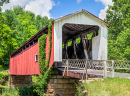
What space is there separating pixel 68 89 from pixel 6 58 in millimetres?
27784

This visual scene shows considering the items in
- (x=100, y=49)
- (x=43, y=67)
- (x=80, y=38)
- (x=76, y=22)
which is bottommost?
(x=43, y=67)

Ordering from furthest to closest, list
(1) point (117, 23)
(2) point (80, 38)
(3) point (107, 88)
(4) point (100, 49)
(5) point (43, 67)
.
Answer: (1) point (117, 23) → (2) point (80, 38) → (5) point (43, 67) → (4) point (100, 49) → (3) point (107, 88)

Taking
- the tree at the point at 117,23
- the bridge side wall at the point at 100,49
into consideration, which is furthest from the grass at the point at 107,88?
the tree at the point at 117,23

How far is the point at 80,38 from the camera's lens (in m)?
19.0

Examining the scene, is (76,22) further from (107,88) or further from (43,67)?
(107,88)

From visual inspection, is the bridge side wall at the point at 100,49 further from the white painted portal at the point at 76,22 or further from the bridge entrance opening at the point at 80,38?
the bridge entrance opening at the point at 80,38

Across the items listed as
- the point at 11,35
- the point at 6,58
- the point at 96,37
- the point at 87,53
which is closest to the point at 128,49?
the point at 87,53

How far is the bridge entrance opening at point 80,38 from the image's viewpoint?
15809 mm

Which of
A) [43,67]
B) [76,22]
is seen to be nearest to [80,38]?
[76,22]

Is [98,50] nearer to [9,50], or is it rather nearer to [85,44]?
[85,44]

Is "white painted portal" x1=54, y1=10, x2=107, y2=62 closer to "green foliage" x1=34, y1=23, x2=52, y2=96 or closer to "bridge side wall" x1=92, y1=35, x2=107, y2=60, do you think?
"bridge side wall" x1=92, y1=35, x2=107, y2=60

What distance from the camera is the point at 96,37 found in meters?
14.6

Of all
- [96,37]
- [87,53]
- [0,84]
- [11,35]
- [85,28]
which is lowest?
[0,84]

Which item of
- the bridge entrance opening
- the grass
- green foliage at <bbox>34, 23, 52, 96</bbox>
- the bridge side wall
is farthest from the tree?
the grass
